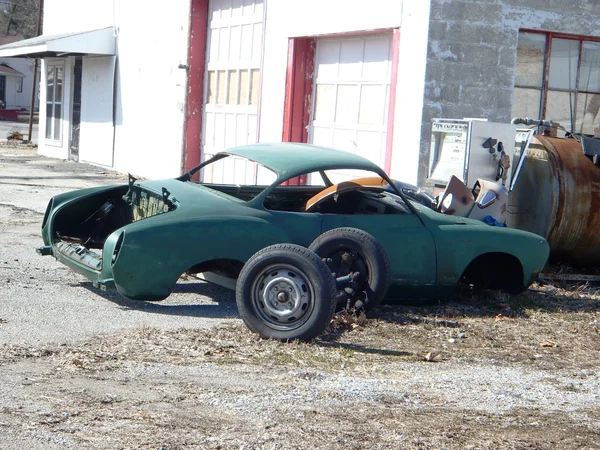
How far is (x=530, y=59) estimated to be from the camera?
424 inches

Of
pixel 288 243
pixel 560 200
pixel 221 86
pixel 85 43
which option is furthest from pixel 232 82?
pixel 288 243

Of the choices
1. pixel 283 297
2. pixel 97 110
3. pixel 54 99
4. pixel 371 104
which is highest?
pixel 54 99

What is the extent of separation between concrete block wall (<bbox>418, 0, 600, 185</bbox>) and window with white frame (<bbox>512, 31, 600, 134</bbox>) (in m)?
0.25

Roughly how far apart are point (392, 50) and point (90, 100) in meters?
11.8

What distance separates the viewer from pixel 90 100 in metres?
20.9

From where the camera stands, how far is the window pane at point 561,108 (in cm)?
1101

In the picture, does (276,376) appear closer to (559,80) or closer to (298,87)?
(559,80)

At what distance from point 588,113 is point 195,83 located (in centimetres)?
763

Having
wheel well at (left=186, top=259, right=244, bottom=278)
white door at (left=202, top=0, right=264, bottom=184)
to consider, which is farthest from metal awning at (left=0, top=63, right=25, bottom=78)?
wheel well at (left=186, top=259, right=244, bottom=278)

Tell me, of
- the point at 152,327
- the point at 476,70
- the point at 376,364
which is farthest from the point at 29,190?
the point at 376,364

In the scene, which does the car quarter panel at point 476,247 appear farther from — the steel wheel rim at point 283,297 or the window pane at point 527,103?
the window pane at point 527,103

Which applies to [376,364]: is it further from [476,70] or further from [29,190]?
[29,190]

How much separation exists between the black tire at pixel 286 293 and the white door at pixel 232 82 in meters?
8.15

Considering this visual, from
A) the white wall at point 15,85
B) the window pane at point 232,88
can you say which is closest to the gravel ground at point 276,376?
the window pane at point 232,88
